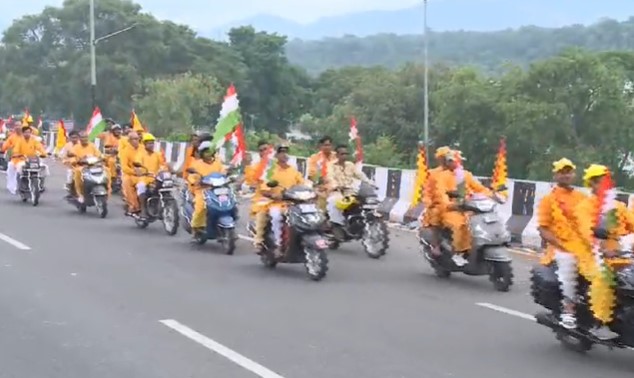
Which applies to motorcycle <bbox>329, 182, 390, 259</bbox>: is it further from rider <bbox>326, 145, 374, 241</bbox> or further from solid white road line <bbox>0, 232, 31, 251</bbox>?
solid white road line <bbox>0, 232, 31, 251</bbox>

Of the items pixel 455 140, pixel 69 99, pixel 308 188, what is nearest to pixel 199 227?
pixel 308 188

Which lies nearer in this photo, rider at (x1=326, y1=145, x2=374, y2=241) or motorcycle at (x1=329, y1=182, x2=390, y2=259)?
motorcycle at (x1=329, y1=182, x2=390, y2=259)

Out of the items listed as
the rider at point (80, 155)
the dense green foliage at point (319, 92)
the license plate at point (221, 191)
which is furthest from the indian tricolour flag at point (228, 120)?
the dense green foliage at point (319, 92)

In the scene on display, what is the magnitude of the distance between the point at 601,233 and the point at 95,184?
12975mm

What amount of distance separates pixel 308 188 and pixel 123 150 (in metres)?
6.34

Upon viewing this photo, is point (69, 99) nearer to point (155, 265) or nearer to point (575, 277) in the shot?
point (155, 265)

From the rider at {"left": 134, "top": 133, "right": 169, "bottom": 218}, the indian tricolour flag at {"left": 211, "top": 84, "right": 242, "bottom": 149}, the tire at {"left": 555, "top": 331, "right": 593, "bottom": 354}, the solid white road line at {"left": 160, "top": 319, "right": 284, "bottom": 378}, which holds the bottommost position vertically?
the solid white road line at {"left": 160, "top": 319, "right": 284, "bottom": 378}

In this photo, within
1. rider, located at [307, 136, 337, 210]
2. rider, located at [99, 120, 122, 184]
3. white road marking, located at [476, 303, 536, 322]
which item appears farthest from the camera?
rider, located at [99, 120, 122, 184]

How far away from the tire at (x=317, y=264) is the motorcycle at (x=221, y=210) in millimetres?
2410

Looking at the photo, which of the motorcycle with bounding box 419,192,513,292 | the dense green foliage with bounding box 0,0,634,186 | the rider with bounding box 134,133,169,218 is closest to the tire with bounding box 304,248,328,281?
the motorcycle with bounding box 419,192,513,292

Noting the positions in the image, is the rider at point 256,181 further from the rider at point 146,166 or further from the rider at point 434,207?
the rider at point 146,166

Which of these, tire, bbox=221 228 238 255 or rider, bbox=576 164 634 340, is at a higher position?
rider, bbox=576 164 634 340

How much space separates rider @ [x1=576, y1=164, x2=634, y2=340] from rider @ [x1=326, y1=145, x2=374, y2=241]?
669 centimetres

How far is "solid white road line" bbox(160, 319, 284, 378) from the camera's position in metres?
7.88
